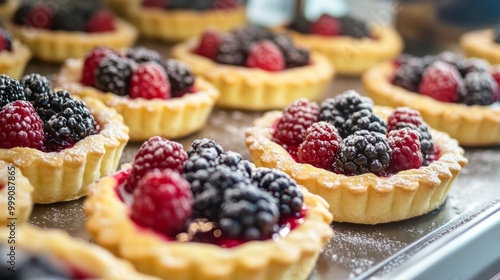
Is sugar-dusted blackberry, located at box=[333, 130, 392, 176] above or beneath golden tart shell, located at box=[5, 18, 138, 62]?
above

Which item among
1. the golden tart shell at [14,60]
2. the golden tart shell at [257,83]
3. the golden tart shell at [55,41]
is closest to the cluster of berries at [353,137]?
the golden tart shell at [257,83]

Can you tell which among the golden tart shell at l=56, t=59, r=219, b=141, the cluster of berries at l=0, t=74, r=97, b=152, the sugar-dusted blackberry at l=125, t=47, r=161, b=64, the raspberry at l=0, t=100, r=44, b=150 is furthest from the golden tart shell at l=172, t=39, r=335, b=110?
the raspberry at l=0, t=100, r=44, b=150

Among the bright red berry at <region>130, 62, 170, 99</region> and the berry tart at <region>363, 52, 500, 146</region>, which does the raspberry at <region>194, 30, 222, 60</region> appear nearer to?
the bright red berry at <region>130, 62, 170, 99</region>

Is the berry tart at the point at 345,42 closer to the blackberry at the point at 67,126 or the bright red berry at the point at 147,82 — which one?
the bright red berry at the point at 147,82

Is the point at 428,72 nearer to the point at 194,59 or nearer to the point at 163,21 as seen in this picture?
the point at 194,59

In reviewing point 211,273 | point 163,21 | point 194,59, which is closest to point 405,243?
point 211,273
